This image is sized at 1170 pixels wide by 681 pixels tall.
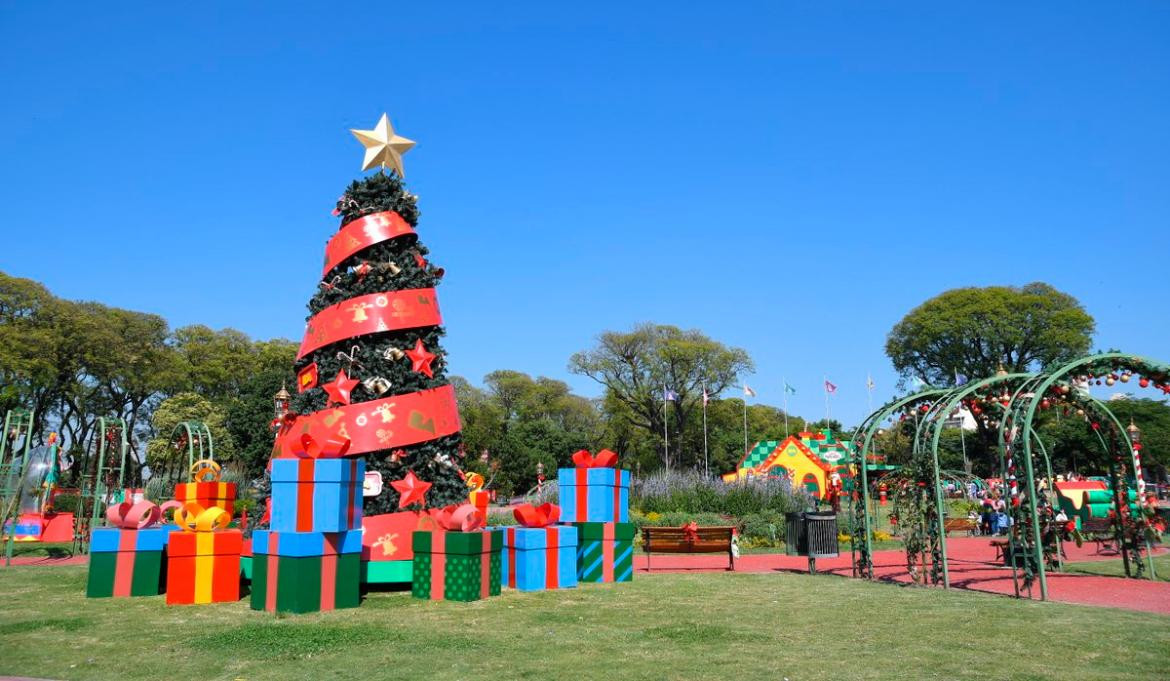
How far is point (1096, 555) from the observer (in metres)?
16.9

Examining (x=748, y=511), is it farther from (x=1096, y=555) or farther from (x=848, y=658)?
(x=848, y=658)

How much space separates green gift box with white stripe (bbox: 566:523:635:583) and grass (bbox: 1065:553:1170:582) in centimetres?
787

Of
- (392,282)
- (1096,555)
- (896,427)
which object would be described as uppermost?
(392,282)

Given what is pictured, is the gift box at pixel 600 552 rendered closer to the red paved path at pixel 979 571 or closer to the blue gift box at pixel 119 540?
the red paved path at pixel 979 571

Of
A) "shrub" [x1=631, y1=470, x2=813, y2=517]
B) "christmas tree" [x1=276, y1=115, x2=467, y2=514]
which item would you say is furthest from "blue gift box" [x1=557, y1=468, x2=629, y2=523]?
"shrub" [x1=631, y1=470, x2=813, y2=517]

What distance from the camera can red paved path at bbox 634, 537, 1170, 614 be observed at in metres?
10.4

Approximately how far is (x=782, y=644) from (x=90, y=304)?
144 ft

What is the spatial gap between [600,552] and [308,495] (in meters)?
4.79

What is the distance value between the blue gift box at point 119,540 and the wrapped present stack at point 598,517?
5.54 meters

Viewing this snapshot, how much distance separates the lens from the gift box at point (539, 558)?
1090cm

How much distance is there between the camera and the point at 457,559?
9.83 metres

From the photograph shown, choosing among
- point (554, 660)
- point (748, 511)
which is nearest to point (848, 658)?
point (554, 660)

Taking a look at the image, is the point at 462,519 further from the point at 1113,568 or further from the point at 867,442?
the point at 1113,568

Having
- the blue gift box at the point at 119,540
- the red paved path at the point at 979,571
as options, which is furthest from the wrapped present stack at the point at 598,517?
the blue gift box at the point at 119,540
